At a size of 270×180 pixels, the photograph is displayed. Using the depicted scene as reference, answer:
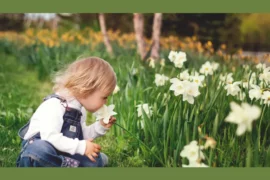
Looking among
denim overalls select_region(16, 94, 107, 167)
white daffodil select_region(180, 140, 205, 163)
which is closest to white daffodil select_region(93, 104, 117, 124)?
denim overalls select_region(16, 94, 107, 167)

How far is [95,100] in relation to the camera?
2336mm

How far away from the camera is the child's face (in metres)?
2.33

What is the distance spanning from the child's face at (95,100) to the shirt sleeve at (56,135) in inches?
7.6

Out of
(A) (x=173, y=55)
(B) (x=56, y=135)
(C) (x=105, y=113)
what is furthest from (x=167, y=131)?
(A) (x=173, y=55)

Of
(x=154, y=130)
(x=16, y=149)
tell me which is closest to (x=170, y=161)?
(x=154, y=130)

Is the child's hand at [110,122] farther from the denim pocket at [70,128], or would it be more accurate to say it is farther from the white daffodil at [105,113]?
the denim pocket at [70,128]

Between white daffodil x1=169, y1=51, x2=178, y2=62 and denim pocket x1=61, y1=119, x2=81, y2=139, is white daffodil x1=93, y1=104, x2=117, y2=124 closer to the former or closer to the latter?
denim pocket x1=61, y1=119, x2=81, y2=139

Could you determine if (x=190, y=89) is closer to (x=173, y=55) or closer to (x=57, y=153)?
(x=173, y=55)

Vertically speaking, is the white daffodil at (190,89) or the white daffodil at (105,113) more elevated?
the white daffodil at (190,89)

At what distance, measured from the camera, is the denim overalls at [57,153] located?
7.08 ft

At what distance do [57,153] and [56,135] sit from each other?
15cm

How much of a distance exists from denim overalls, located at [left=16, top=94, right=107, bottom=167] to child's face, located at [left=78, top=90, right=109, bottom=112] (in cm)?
8

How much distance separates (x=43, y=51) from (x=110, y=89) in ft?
11.7

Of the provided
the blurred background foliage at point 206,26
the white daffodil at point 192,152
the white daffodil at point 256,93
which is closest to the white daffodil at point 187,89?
the white daffodil at point 256,93
